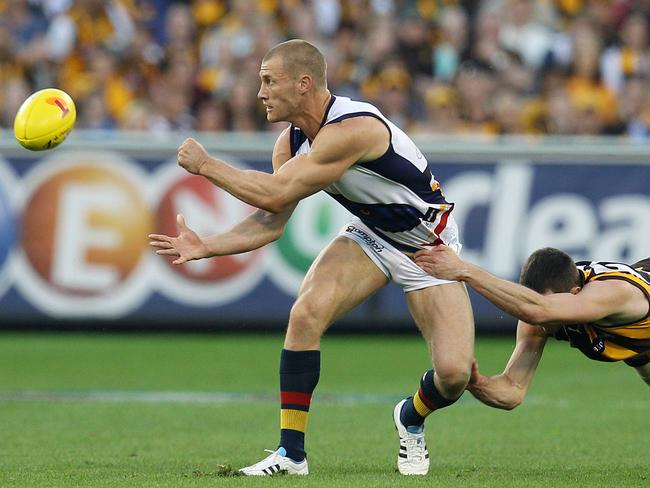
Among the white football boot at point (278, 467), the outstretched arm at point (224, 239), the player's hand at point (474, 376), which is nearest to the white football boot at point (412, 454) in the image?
the player's hand at point (474, 376)

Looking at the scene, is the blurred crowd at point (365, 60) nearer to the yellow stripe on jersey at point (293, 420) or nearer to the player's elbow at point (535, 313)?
the yellow stripe on jersey at point (293, 420)

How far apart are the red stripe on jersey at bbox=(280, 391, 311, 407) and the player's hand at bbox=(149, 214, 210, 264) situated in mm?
969

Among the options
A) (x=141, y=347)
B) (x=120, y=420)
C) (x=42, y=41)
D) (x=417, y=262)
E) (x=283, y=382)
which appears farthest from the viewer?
(x=42, y=41)

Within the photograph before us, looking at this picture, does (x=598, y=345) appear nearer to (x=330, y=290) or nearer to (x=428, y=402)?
(x=428, y=402)

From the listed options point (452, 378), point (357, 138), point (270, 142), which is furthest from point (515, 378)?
point (270, 142)

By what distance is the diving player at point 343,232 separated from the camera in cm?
740

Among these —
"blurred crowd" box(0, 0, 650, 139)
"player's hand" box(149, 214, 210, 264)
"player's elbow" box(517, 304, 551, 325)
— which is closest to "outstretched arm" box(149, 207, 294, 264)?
"player's hand" box(149, 214, 210, 264)

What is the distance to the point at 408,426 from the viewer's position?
806cm

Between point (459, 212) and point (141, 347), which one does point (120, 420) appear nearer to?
point (141, 347)

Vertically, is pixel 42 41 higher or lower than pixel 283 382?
higher

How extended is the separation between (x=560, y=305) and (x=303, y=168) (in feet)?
5.22

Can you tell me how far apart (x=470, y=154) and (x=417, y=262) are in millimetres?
8666

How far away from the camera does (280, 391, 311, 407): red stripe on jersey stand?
25.3 feet

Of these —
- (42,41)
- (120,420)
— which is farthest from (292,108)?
(42,41)
